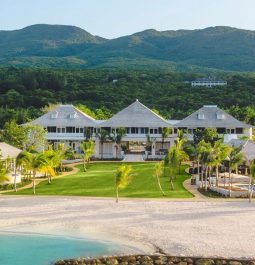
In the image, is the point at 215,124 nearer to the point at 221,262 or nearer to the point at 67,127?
the point at 67,127

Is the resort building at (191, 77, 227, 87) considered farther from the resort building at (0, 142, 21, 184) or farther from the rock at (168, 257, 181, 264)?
the rock at (168, 257, 181, 264)

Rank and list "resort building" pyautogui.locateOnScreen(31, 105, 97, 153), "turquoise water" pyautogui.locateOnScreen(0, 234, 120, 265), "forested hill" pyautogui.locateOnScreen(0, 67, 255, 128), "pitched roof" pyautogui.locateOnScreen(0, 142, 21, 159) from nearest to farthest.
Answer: "turquoise water" pyautogui.locateOnScreen(0, 234, 120, 265), "pitched roof" pyautogui.locateOnScreen(0, 142, 21, 159), "resort building" pyautogui.locateOnScreen(31, 105, 97, 153), "forested hill" pyautogui.locateOnScreen(0, 67, 255, 128)

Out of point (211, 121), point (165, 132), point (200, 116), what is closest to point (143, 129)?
point (165, 132)

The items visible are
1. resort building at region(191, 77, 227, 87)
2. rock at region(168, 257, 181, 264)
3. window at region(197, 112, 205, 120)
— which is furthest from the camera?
resort building at region(191, 77, 227, 87)

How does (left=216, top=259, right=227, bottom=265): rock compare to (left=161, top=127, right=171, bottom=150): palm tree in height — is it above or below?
below

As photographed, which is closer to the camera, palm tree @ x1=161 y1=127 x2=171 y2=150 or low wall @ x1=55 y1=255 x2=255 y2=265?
low wall @ x1=55 y1=255 x2=255 y2=265

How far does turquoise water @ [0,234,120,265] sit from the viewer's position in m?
25.3

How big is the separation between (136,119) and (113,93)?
46.4m

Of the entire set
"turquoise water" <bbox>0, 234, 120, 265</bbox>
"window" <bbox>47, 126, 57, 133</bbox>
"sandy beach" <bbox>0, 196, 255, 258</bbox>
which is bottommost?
"turquoise water" <bbox>0, 234, 120, 265</bbox>

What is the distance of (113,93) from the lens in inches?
4574

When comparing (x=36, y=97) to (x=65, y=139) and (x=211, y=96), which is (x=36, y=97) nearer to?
(x=211, y=96)

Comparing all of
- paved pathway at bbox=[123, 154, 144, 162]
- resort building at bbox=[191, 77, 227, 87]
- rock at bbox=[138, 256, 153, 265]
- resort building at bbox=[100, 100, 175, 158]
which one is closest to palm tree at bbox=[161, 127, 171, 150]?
resort building at bbox=[100, 100, 175, 158]

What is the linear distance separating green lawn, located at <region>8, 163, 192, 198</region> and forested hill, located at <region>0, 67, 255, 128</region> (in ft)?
129

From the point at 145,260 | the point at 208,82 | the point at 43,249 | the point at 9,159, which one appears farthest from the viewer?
the point at 208,82
